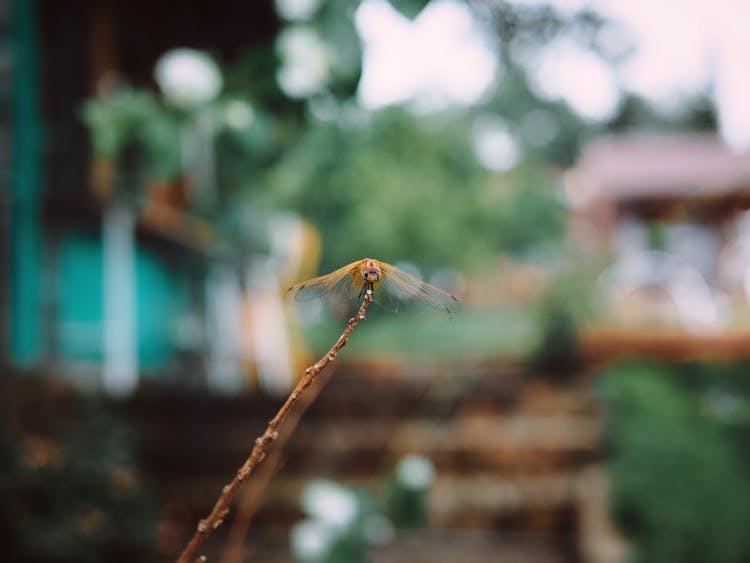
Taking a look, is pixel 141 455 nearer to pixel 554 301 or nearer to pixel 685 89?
pixel 554 301

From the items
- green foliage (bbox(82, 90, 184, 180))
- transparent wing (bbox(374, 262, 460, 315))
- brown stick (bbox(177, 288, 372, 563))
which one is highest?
green foliage (bbox(82, 90, 184, 180))

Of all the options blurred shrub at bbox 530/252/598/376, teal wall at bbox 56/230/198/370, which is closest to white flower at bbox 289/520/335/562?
blurred shrub at bbox 530/252/598/376

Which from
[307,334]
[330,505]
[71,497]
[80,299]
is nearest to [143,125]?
[330,505]

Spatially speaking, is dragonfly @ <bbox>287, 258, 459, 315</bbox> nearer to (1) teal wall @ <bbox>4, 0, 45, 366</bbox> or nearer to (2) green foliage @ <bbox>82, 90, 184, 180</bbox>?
(2) green foliage @ <bbox>82, 90, 184, 180</bbox>

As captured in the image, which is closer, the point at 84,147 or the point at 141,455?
the point at 141,455

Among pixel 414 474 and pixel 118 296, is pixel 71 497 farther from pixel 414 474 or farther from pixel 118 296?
pixel 118 296

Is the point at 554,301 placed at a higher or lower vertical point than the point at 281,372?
higher

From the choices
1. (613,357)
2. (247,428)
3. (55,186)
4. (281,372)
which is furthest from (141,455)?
(613,357)
